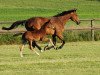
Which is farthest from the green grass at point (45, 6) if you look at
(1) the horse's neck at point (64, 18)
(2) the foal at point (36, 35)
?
(2) the foal at point (36, 35)

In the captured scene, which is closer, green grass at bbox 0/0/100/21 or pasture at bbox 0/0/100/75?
pasture at bbox 0/0/100/75

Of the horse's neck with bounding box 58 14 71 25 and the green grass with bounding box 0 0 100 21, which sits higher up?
the horse's neck with bounding box 58 14 71 25

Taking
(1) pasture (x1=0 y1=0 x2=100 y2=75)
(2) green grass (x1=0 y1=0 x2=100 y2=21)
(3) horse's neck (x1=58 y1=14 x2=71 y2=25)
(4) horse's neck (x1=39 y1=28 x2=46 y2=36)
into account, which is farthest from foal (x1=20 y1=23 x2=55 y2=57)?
(2) green grass (x1=0 y1=0 x2=100 y2=21)

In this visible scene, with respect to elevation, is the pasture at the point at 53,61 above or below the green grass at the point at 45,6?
above

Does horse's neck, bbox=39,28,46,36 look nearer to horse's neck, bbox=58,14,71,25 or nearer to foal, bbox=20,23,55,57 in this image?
foal, bbox=20,23,55,57

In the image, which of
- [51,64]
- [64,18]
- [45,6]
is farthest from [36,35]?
[45,6]

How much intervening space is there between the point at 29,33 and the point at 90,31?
8.50m

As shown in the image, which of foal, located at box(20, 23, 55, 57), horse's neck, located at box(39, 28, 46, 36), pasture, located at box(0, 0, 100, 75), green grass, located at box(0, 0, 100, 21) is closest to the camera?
pasture, located at box(0, 0, 100, 75)

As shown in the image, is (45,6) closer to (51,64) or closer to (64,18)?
(64,18)

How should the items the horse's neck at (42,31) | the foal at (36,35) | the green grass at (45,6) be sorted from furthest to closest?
the green grass at (45,6) < the horse's neck at (42,31) < the foal at (36,35)

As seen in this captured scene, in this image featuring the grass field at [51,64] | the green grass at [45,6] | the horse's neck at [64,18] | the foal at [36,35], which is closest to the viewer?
the grass field at [51,64]

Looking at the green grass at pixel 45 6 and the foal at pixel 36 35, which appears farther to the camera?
the green grass at pixel 45 6

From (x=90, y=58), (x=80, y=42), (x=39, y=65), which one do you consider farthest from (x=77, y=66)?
(x=80, y=42)

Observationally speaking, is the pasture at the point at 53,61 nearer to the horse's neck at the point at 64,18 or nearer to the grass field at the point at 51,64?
the grass field at the point at 51,64
